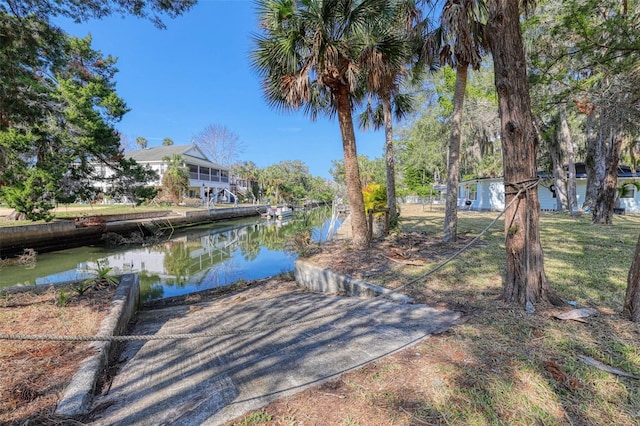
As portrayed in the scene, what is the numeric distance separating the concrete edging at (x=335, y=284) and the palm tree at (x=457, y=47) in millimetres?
3775

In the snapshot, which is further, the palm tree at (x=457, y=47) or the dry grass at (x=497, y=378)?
the palm tree at (x=457, y=47)

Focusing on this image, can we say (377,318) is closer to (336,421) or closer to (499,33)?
(336,421)

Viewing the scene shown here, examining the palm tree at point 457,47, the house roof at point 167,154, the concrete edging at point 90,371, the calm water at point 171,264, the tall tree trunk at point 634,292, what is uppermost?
the house roof at point 167,154

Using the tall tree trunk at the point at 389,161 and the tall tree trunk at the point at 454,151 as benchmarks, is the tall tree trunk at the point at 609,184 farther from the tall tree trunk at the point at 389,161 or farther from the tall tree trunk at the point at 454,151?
the tall tree trunk at the point at 389,161

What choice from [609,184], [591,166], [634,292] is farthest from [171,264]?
[591,166]

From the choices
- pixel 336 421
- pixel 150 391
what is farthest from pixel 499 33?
pixel 150 391

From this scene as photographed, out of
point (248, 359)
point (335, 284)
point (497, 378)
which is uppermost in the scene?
point (497, 378)

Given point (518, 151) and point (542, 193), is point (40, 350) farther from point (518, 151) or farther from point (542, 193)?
point (542, 193)

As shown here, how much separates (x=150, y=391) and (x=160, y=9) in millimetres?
5746

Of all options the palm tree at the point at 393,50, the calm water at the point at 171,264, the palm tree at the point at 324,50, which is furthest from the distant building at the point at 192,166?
the palm tree at the point at 393,50

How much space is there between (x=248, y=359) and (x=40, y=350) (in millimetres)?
1923

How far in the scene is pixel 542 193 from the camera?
23.0 meters

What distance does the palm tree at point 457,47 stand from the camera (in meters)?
6.08

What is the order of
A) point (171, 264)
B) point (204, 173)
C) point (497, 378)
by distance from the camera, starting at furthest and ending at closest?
point (204, 173)
point (171, 264)
point (497, 378)
